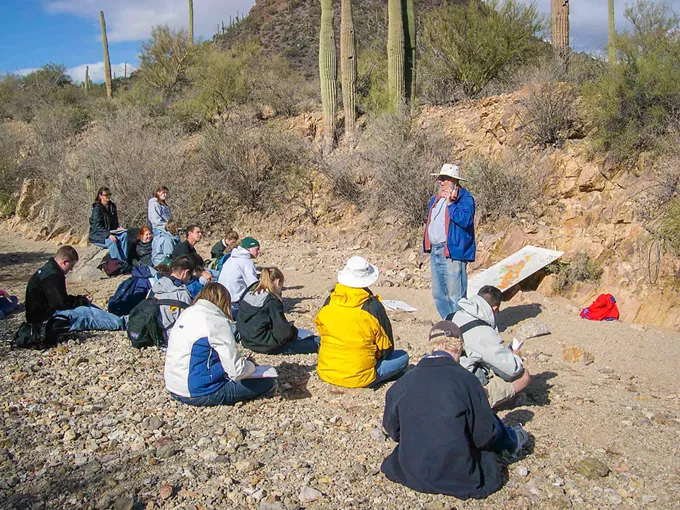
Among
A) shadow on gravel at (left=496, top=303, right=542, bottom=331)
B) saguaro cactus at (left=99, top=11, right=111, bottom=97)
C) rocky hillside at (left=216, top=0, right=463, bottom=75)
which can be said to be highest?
rocky hillside at (left=216, top=0, right=463, bottom=75)

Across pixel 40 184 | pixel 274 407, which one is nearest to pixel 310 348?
pixel 274 407

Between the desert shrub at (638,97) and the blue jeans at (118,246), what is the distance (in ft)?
26.2

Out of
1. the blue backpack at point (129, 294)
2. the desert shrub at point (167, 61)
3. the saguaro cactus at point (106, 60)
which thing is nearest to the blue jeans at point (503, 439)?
the blue backpack at point (129, 294)

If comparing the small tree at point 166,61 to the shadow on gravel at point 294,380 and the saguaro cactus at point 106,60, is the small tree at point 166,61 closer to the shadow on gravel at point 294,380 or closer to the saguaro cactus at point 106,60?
the saguaro cactus at point 106,60

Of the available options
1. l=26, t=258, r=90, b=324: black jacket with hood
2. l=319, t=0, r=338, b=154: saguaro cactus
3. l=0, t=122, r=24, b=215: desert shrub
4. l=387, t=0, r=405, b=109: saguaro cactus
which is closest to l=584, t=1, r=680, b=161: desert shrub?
l=387, t=0, r=405, b=109: saguaro cactus

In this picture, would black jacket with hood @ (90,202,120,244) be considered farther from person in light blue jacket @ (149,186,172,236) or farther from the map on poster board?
the map on poster board

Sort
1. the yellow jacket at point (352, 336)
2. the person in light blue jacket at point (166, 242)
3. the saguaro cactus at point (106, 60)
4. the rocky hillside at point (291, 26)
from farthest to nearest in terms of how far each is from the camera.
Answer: the rocky hillside at point (291, 26), the saguaro cactus at point (106, 60), the person in light blue jacket at point (166, 242), the yellow jacket at point (352, 336)

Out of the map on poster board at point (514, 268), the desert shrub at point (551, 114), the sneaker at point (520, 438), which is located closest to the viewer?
the sneaker at point (520, 438)

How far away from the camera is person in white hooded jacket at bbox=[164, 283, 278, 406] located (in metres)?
4.43

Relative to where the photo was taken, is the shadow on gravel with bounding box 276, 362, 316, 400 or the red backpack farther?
the red backpack

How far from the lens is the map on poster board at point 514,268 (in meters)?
8.09

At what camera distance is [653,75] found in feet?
31.9

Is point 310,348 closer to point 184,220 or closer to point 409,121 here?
point 409,121

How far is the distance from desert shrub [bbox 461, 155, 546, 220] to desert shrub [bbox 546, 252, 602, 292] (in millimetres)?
2256
